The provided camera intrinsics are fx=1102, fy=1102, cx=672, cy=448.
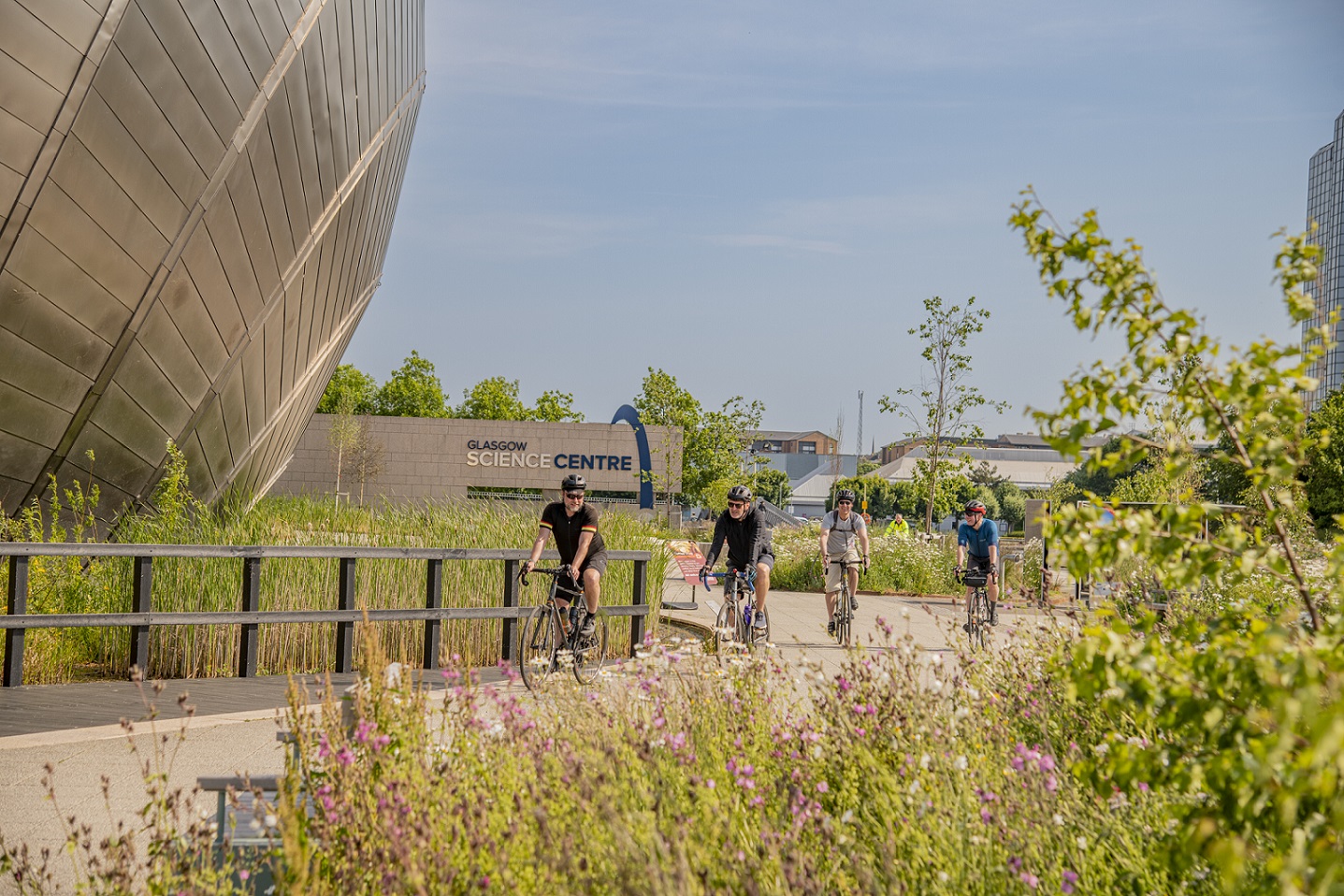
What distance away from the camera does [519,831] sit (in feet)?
9.66

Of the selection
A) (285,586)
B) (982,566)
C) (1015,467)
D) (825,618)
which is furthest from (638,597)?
(1015,467)

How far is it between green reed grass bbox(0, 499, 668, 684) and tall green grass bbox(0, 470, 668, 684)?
10 mm

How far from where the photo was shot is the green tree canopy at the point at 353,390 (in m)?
74.8

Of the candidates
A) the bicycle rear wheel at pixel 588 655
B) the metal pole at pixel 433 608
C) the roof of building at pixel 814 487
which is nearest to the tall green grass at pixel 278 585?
the metal pole at pixel 433 608

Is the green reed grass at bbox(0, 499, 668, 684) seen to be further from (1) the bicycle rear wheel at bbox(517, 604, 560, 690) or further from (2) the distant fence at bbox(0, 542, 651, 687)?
(1) the bicycle rear wheel at bbox(517, 604, 560, 690)

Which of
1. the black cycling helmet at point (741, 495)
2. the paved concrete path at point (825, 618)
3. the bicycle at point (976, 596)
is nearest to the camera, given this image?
the black cycling helmet at point (741, 495)

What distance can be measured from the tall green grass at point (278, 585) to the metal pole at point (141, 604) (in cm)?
29

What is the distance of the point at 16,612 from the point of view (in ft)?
25.3

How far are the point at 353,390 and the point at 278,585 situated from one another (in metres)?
71.5

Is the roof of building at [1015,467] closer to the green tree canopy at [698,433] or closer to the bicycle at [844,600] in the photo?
the green tree canopy at [698,433]

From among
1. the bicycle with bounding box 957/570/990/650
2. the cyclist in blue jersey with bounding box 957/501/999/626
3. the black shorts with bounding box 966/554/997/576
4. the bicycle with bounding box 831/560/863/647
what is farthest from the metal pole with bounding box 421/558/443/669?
the black shorts with bounding box 966/554/997/576

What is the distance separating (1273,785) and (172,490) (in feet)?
31.6

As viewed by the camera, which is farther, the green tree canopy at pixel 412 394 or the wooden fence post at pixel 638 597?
the green tree canopy at pixel 412 394

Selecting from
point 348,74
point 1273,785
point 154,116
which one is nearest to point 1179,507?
point 1273,785
